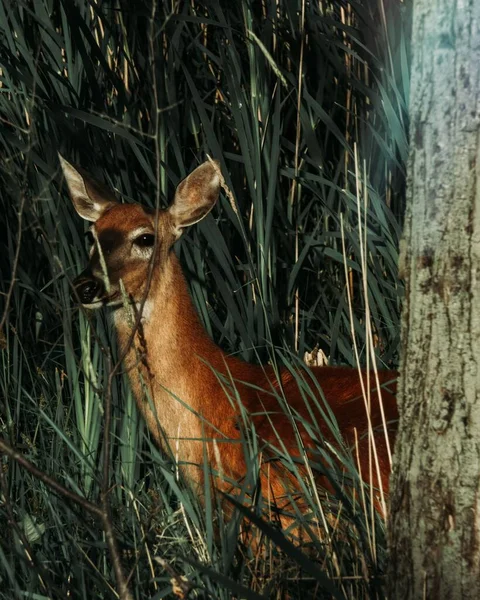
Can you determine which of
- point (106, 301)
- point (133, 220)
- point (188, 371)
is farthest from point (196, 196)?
point (188, 371)

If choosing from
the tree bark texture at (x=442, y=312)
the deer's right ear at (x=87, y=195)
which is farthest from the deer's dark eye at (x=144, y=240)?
the tree bark texture at (x=442, y=312)

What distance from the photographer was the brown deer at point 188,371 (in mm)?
3350

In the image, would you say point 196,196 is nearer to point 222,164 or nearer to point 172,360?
point 222,164

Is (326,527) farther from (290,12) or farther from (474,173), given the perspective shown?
(290,12)

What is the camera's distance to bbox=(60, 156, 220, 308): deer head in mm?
3893

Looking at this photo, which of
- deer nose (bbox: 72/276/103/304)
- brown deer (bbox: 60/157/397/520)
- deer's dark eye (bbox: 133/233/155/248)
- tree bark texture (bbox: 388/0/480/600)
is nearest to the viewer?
tree bark texture (bbox: 388/0/480/600)

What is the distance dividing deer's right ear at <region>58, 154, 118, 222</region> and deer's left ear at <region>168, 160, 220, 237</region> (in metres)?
0.28

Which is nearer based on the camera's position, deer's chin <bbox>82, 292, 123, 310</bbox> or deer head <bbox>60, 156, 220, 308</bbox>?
deer's chin <bbox>82, 292, 123, 310</bbox>

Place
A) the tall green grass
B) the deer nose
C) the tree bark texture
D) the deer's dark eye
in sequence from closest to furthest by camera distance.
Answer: the tree bark texture → the deer nose → the tall green grass → the deer's dark eye

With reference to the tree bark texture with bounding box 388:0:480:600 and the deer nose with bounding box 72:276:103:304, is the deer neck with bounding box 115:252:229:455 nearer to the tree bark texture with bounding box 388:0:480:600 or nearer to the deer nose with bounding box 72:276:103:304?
the deer nose with bounding box 72:276:103:304

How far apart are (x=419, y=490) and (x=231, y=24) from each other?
2641 millimetres

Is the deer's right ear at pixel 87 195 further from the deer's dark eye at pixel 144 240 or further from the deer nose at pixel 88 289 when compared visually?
the deer nose at pixel 88 289

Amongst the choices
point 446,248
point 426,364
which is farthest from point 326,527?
point 446,248

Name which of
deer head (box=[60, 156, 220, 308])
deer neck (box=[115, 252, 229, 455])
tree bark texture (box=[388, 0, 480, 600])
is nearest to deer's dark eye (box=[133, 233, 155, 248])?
deer head (box=[60, 156, 220, 308])
